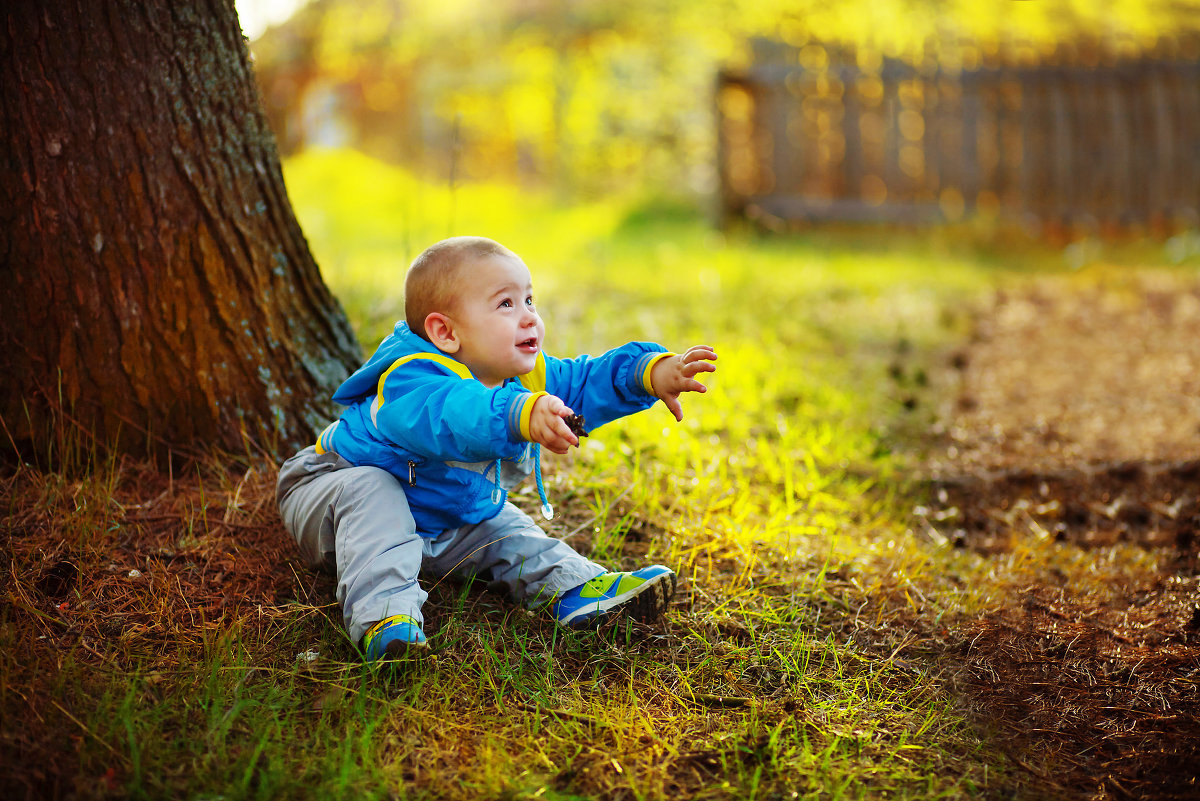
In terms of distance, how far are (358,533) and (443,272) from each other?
0.64 meters

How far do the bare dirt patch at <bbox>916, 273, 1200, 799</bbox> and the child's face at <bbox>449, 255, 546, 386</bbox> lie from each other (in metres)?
1.29

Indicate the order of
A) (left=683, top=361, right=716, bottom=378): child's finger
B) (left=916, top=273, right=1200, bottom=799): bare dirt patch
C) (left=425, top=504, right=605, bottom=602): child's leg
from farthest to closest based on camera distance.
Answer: (left=425, top=504, right=605, bottom=602): child's leg, (left=683, top=361, right=716, bottom=378): child's finger, (left=916, top=273, right=1200, bottom=799): bare dirt patch

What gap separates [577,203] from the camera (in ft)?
35.8

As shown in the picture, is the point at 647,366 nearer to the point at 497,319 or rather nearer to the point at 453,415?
the point at 497,319

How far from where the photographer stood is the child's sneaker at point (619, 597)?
2.17m

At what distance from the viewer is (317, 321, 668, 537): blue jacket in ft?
6.20

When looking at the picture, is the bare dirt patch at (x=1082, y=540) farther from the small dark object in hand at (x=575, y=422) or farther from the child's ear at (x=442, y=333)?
the child's ear at (x=442, y=333)

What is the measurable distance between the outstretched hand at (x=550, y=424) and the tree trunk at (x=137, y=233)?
1184 millimetres

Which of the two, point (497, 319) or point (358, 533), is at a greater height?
point (497, 319)

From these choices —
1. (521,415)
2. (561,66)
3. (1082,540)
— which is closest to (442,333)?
(521,415)

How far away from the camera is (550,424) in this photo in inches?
70.6

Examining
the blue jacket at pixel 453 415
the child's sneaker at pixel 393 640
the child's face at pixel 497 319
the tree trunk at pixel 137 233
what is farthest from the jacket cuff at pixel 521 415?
the tree trunk at pixel 137 233

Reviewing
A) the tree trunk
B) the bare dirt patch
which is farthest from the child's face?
the bare dirt patch

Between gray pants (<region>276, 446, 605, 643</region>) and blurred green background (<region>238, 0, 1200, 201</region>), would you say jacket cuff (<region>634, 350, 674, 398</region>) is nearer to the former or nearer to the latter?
gray pants (<region>276, 446, 605, 643</region>)
